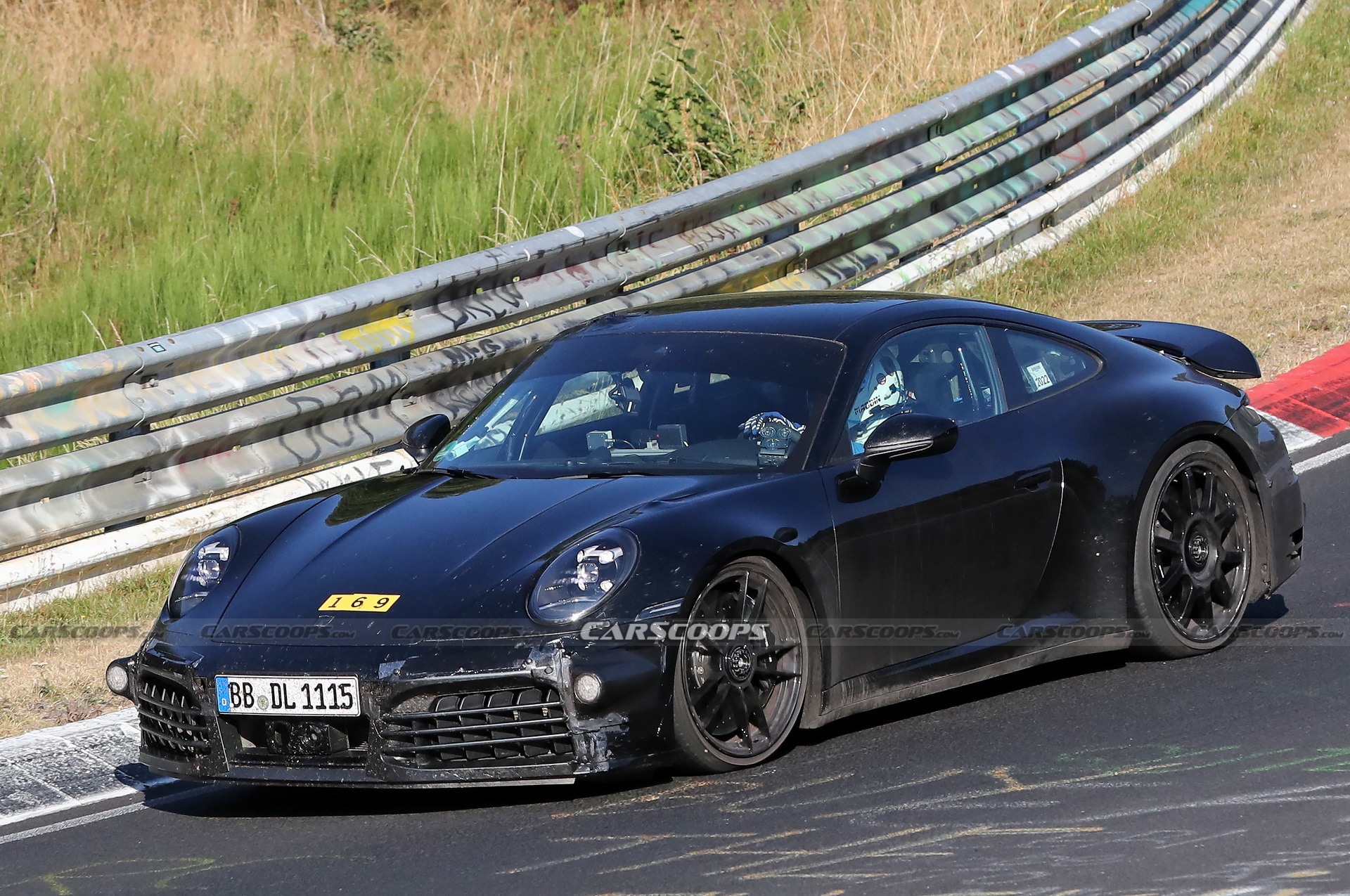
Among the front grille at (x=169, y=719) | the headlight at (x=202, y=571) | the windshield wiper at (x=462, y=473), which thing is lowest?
the front grille at (x=169, y=719)

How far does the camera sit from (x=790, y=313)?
6.61 metres

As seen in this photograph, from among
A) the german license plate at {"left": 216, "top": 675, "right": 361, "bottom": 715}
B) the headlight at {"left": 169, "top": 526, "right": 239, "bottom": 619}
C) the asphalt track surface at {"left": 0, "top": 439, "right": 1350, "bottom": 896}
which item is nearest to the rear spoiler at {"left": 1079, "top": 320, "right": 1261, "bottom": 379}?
the asphalt track surface at {"left": 0, "top": 439, "right": 1350, "bottom": 896}

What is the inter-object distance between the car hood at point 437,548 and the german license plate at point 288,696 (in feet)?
0.65

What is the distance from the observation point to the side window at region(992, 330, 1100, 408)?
21.6ft

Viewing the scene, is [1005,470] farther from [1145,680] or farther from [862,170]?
[862,170]

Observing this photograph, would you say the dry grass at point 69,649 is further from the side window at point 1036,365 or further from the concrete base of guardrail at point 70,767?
the side window at point 1036,365

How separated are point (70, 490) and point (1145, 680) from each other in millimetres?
4353

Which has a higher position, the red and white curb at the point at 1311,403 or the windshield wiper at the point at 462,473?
the windshield wiper at the point at 462,473

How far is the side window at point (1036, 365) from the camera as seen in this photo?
6.57 meters

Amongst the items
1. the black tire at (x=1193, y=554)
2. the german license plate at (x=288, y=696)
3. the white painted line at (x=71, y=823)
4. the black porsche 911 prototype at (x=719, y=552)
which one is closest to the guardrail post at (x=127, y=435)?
the black porsche 911 prototype at (x=719, y=552)

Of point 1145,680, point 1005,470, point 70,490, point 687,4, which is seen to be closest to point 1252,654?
point 1145,680

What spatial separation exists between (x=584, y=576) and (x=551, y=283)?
438cm

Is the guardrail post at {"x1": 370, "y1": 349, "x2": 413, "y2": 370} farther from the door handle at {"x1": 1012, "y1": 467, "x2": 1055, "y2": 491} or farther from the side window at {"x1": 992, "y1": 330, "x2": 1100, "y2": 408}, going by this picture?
the door handle at {"x1": 1012, "y1": 467, "x2": 1055, "y2": 491}

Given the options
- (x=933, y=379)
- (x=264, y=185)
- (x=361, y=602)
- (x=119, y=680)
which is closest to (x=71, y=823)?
(x=119, y=680)
